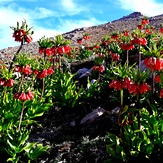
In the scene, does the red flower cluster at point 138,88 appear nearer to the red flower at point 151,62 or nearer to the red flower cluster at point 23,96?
the red flower at point 151,62

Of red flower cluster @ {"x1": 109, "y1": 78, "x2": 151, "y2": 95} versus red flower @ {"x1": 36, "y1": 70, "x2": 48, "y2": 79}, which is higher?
red flower @ {"x1": 36, "y1": 70, "x2": 48, "y2": 79}

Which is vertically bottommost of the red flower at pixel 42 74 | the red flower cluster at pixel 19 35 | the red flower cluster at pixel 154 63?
the red flower at pixel 42 74

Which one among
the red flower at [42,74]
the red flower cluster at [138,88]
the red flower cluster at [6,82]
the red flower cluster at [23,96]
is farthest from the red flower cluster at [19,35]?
the red flower cluster at [138,88]

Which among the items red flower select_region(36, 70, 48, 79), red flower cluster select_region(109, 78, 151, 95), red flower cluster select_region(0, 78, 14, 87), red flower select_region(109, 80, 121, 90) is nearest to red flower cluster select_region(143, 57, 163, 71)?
red flower cluster select_region(109, 78, 151, 95)

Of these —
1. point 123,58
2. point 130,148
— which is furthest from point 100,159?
point 123,58

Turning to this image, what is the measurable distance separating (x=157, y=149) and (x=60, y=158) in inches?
87.1

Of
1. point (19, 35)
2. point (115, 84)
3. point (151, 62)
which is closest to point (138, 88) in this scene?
point (115, 84)

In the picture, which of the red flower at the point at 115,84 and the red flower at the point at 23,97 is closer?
the red flower at the point at 115,84

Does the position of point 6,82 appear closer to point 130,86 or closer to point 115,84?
point 115,84

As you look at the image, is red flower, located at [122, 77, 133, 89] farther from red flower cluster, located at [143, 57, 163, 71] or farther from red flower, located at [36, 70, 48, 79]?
red flower, located at [36, 70, 48, 79]

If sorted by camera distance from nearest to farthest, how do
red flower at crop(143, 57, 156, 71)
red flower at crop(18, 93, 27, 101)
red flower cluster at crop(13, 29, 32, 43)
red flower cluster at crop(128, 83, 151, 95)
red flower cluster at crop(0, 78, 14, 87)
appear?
red flower cluster at crop(128, 83, 151, 95), red flower at crop(143, 57, 156, 71), red flower at crop(18, 93, 27, 101), red flower cluster at crop(0, 78, 14, 87), red flower cluster at crop(13, 29, 32, 43)

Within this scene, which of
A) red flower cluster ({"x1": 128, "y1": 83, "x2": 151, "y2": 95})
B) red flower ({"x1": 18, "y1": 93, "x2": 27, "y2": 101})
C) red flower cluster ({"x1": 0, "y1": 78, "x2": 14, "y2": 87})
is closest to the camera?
red flower cluster ({"x1": 128, "y1": 83, "x2": 151, "y2": 95})

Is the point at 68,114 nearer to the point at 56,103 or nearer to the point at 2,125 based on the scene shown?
the point at 56,103

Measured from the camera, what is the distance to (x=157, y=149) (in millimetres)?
5484
